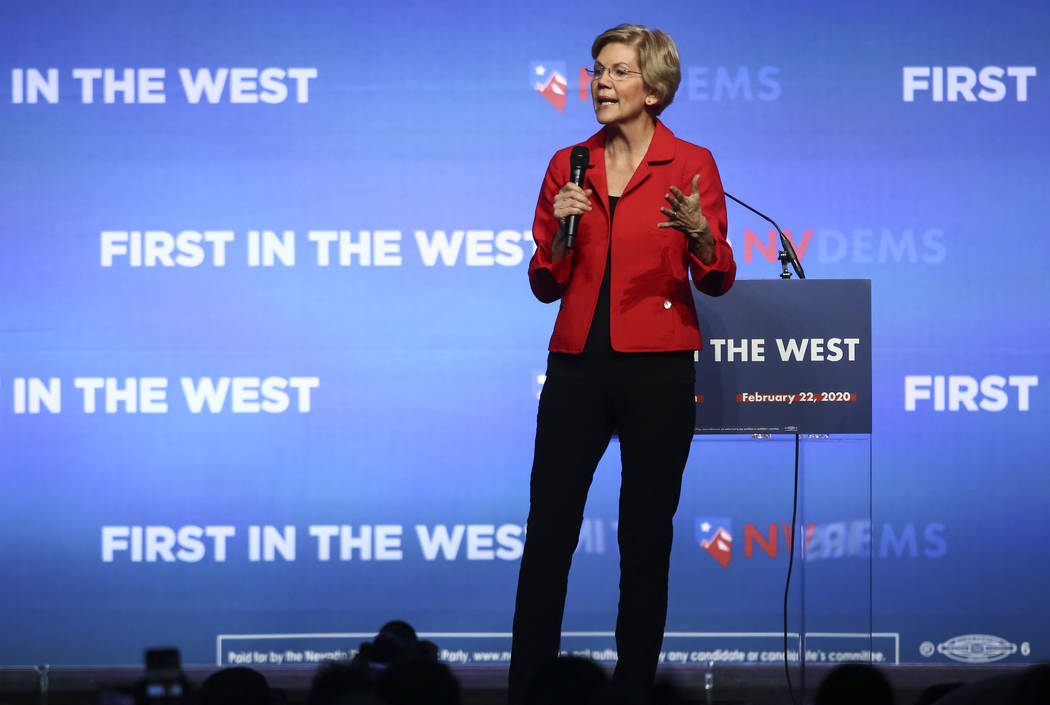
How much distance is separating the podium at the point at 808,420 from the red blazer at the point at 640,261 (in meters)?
0.43

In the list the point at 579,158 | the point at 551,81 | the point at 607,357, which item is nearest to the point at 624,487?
the point at 607,357

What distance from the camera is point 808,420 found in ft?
8.80

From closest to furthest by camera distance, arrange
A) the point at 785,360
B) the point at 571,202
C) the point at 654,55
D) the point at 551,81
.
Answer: the point at 571,202, the point at 654,55, the point at 785,360, the point at 551,81

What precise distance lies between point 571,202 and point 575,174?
0.29ft

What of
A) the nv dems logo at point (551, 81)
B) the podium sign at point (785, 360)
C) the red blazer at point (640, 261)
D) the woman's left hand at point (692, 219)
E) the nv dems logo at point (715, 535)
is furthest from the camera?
the nv dems logo at point (551, 81)

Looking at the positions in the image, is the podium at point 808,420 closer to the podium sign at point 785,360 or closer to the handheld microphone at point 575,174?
the podium sign at point 785,360

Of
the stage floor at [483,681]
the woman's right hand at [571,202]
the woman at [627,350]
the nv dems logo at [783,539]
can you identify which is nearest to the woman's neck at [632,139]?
the woman at [627,350]

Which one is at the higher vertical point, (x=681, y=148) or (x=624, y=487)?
(x=681, y=148)

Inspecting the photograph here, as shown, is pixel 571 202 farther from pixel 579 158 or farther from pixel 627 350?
pixel 627 350

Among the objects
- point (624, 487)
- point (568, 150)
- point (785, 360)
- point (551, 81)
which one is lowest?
point (624, 487)

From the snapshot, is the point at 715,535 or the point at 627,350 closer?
the point at 627,350

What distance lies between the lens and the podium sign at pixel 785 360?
8.79 feet

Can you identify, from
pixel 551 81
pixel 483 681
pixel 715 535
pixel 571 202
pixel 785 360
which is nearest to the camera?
pixel 571 202

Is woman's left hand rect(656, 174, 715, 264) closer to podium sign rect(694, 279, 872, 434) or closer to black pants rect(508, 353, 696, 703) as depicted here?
black pants rect(508, 353, 696, 703)
